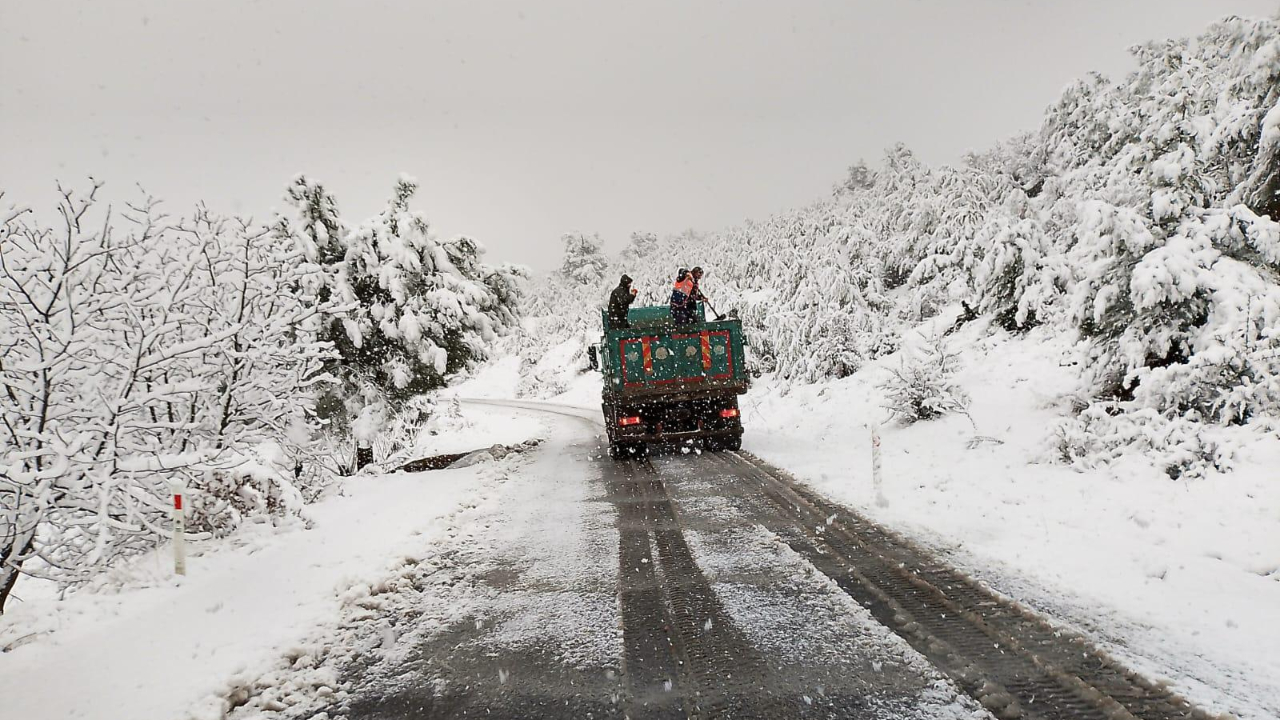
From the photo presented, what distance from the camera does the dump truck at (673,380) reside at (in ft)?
41.8

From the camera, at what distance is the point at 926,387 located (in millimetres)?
12570

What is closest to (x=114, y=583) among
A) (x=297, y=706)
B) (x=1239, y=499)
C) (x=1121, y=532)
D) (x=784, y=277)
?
(x=297, y=706)

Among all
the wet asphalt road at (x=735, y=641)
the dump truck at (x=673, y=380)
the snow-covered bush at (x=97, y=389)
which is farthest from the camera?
the dump truck at (x=673, y=380)

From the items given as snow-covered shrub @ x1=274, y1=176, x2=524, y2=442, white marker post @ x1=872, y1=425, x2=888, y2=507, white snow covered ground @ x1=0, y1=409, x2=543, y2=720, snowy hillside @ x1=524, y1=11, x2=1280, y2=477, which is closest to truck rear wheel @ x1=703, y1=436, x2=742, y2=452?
white marker post @ x1=872, y1=425, x2=888, y2=507

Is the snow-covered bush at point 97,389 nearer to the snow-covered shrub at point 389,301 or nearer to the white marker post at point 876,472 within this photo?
the snow-covered shrub at point 389,301

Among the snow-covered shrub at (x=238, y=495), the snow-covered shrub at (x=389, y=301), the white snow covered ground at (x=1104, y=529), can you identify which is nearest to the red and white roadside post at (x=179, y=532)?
the snow-covered shrub at (x=238, y=495)

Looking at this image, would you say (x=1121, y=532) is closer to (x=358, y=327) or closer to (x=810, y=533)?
→ (x=810, y=533)

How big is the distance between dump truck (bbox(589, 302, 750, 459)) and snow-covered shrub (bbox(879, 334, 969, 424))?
10.1ft

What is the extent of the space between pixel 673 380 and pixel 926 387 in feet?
16.2

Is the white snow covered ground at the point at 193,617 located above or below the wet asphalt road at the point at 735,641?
above

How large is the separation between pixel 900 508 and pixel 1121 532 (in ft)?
7.12

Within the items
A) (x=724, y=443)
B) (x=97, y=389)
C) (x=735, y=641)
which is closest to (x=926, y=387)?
(x=724, y=443)

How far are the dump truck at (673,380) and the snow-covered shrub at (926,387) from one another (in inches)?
121

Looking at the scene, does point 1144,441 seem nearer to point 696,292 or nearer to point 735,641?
point 735,641
